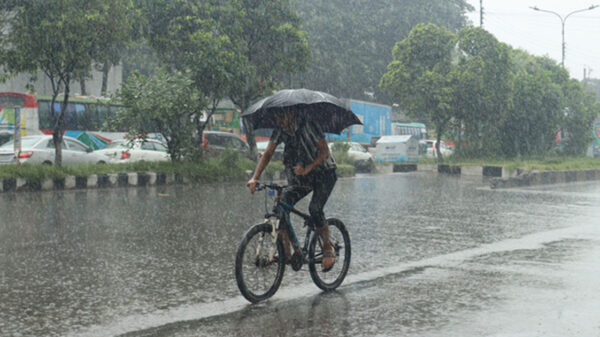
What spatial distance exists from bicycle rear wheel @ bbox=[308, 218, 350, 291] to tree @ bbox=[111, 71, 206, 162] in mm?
14668

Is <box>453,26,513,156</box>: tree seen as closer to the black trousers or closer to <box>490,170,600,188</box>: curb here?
<box>490,170,600,188</box>: curb

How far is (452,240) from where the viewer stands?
9484 millimetres

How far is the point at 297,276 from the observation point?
22.5 feet

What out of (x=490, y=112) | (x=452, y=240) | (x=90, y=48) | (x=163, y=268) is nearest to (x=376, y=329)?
(x=163, y=268)

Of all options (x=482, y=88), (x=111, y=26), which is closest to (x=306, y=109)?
(x=111, y=26)

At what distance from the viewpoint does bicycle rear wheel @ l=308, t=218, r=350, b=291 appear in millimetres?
6113

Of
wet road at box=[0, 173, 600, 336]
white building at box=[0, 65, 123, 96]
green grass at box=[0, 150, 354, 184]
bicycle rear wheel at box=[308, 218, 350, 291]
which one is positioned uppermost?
white building at box=[0, 65, 123, 96]

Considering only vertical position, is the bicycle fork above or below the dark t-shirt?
below

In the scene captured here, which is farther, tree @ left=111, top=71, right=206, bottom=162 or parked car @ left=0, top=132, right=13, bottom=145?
parked car @ left=0, top=132, right=13, bottom=145

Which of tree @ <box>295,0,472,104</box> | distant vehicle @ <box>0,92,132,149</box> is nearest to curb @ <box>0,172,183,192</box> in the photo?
distant vehicle @ <box>0,92,132,149</box>

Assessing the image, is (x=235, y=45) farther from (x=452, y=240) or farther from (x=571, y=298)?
(x=571, y=298)

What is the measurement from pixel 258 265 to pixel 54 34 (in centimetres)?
1431

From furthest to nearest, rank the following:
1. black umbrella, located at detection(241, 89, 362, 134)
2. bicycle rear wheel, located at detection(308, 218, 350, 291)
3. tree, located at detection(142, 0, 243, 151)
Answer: tree, located at detection(142, 0, 243, 151), bicycle rear wheel, located at detection(308, 218, 350, 291), black umbrella, located at detection(241, 89, 362, 134)

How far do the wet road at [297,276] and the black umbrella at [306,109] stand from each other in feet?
4.72
